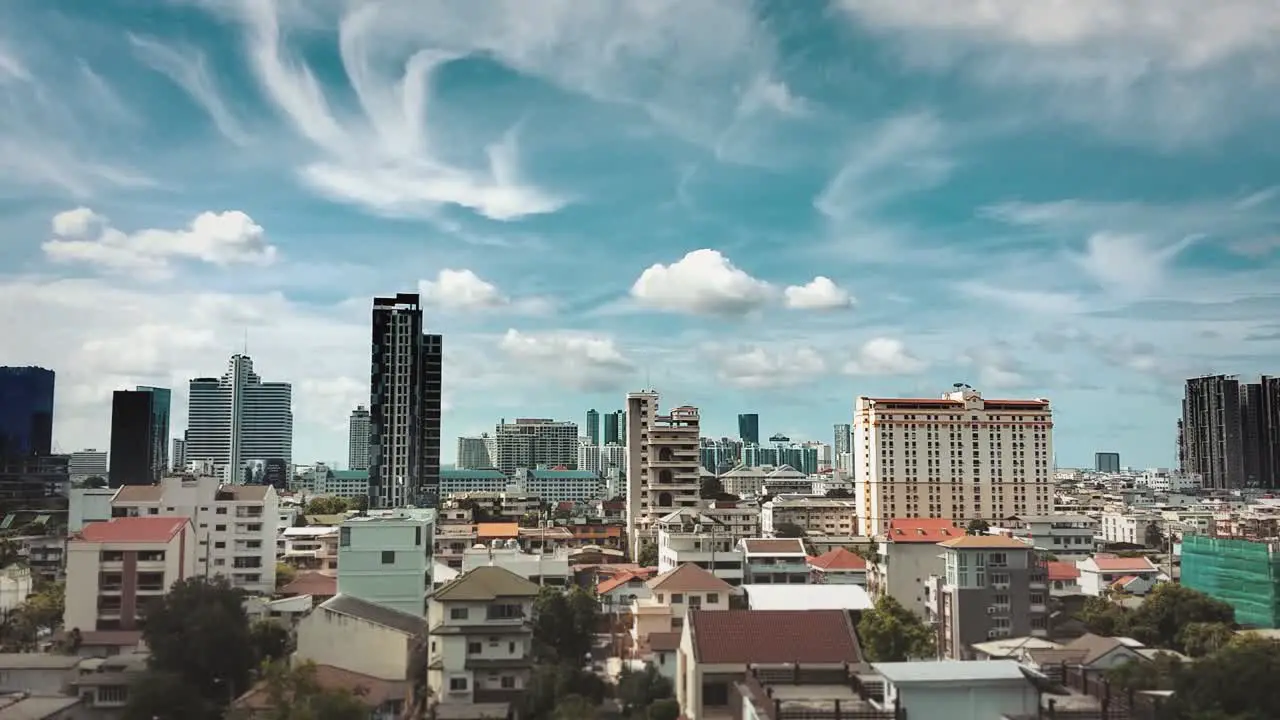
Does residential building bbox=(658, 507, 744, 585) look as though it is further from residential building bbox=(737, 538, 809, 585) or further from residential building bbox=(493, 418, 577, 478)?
residential building bbox=(493, 418, 577, 478)

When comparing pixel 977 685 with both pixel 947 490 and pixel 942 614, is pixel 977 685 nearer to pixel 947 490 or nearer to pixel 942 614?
pixel 942 614

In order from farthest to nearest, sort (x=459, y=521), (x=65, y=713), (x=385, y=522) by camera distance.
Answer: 1. (x=459, y=521)
2. (x=385, y=522)
3. (x=65, y=713)

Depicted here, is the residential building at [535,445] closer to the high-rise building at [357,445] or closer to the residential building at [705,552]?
the high-rise building at [357,445]

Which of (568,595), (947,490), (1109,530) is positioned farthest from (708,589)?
(1109,530)

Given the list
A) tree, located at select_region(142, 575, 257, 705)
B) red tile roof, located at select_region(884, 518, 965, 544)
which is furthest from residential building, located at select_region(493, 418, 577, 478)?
tree, located at select_region(142, 575, 257, 705)

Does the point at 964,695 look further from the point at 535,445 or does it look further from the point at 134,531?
the point at 535,445

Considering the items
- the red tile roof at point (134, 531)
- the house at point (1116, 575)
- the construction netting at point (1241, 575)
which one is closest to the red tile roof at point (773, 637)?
the red tile roof at point (134, 531)
